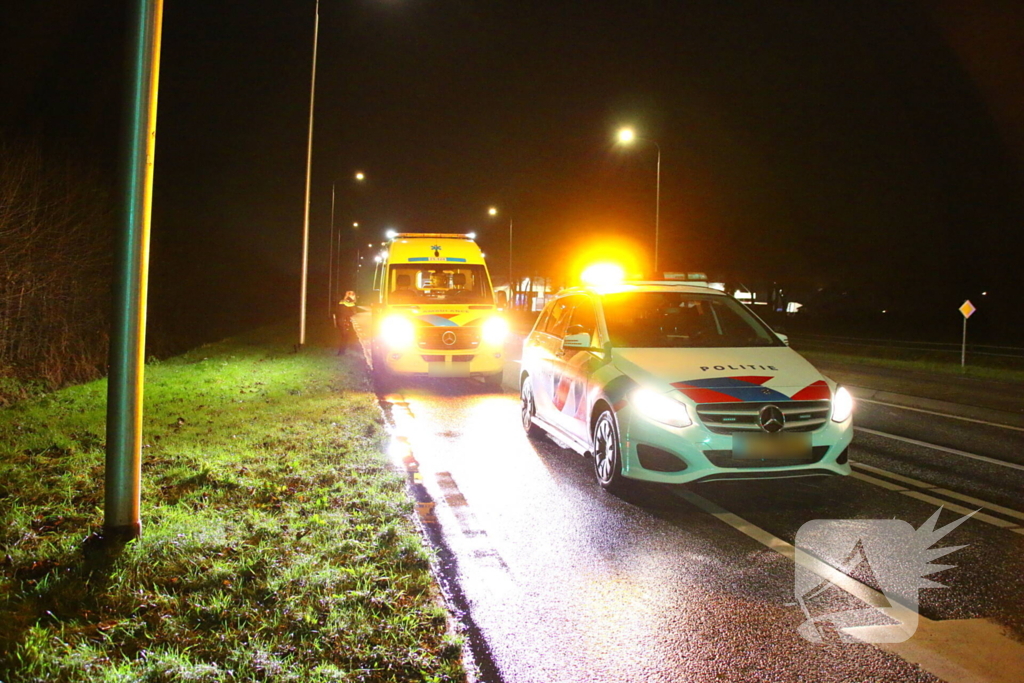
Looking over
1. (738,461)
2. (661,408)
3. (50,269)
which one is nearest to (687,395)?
(661,408)

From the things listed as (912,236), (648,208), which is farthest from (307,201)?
(912,236)

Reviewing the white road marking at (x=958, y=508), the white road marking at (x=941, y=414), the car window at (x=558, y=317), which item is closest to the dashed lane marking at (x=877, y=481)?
the white road marking at (x=958, y=508)

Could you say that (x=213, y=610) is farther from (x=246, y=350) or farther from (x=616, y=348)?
(x=246, y=350)

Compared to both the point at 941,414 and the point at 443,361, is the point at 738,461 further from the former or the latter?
the point at 443,361

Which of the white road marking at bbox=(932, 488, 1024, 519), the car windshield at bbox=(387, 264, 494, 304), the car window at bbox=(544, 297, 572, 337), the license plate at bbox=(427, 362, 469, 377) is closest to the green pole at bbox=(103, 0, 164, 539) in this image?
A: the car window at bbox=(544, 297, 572, 337)

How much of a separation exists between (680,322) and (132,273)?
17.2 ft

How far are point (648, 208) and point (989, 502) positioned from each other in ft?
125

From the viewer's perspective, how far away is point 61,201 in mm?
17562

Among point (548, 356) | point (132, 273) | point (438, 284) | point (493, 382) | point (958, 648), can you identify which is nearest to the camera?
point (958, 648)

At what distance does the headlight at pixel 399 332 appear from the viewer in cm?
1425

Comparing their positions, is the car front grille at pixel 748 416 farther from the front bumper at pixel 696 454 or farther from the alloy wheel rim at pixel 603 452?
the alloy wheel rim at pixel 603 452

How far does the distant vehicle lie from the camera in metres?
14.3

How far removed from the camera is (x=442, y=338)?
14.3m

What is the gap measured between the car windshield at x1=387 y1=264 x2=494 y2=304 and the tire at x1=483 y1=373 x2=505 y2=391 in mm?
1660
